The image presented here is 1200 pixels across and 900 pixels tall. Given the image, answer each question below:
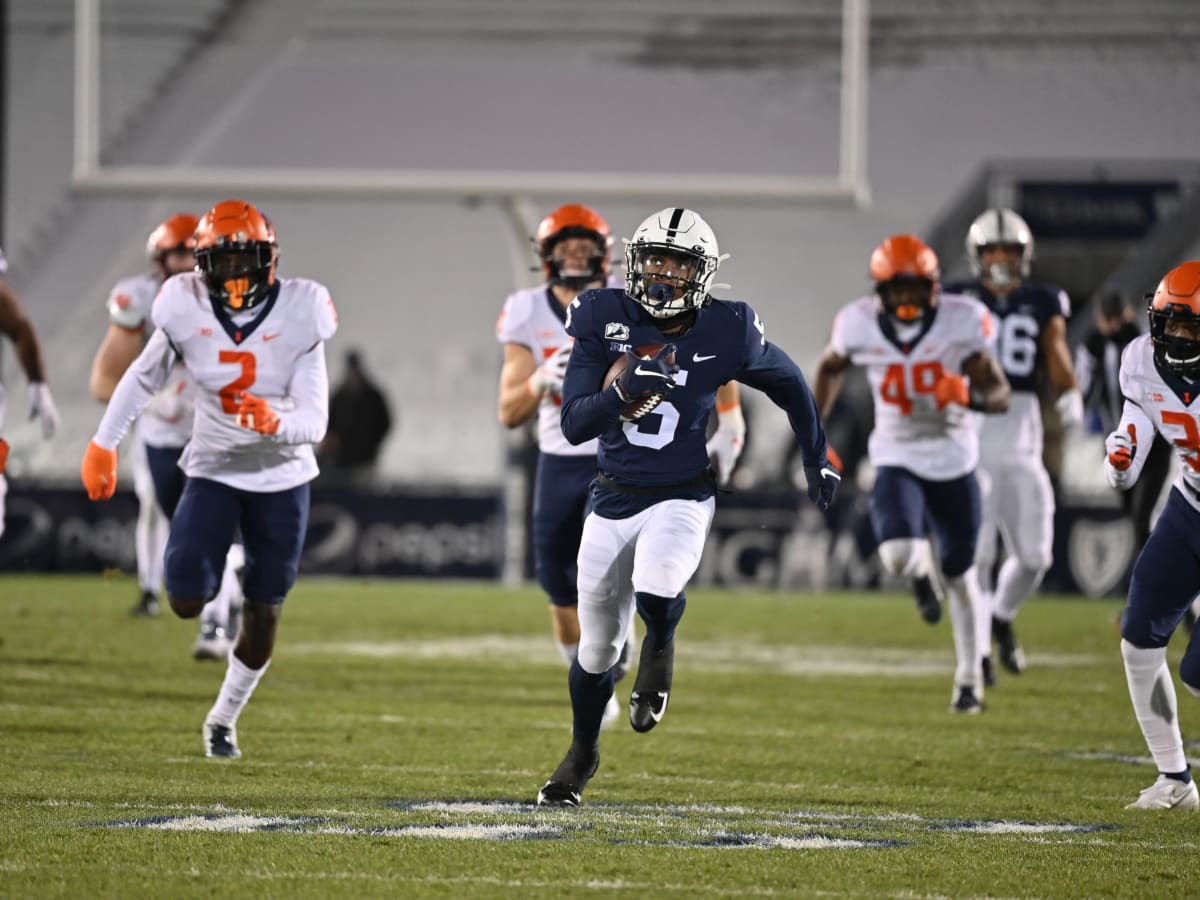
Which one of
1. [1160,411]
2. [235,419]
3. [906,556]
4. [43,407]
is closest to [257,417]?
[235,419]

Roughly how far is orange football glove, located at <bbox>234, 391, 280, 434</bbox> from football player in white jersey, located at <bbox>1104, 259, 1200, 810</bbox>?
2492 millimetres

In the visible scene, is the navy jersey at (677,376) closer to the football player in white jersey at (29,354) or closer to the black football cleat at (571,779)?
the black football cleat at (571,779)

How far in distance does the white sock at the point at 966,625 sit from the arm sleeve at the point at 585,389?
10.4 ft

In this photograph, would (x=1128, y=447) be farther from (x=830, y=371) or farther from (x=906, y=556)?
(x=830, y=371)

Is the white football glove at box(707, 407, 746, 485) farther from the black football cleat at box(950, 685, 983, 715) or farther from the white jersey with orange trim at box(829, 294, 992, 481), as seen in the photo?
the black football cleat at box(950, 685, 983, 715)

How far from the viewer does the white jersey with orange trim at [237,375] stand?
635 centimetres

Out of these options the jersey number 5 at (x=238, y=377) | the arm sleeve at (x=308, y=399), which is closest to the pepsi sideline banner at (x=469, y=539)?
the arm sleeve at (x=308, y=399)

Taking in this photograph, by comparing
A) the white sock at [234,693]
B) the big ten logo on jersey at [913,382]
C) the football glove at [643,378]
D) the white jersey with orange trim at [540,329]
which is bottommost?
the white sock at [234,693]

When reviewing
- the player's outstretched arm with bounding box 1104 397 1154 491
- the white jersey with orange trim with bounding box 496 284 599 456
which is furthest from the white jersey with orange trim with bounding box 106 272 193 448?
the player's outstretched arm with bounding box 1104 397 1154 491

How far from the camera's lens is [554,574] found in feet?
23.9

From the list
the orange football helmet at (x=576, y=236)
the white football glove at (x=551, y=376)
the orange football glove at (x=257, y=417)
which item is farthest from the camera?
the orange football helmet at (x=576, y=236)

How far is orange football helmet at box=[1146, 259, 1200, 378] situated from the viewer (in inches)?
221

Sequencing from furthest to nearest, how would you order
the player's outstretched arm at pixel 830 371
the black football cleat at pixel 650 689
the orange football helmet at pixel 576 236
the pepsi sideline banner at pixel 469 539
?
the pepsi sideline banner at pixel 469 539 → the player's outstretched arm at pixel 830 371 → the orange football helmet at pixel 576 236 → the black football cleat at pixel 650 689

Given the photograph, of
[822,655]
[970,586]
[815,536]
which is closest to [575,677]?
[970,586]
